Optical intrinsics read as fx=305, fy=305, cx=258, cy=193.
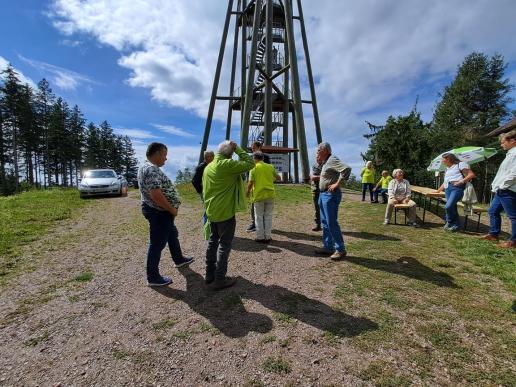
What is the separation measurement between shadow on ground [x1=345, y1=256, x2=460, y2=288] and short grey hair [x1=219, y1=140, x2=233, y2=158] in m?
2.88

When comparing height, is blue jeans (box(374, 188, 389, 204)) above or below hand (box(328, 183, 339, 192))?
below

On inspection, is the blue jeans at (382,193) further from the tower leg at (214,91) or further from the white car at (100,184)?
the white car at (100,184)

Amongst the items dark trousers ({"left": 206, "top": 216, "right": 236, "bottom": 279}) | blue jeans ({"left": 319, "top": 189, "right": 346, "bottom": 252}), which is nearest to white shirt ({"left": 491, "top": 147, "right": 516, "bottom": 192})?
blue jeans ({"left": 319, "top": 189, "right": 346, "bottom": 252})

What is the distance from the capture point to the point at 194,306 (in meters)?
3.81

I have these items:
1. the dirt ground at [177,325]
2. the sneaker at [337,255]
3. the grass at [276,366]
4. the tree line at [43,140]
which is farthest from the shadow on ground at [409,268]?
the tree line at [43,140]

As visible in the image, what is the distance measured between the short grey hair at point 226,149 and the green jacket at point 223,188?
0.05 m

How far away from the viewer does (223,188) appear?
4141 mm

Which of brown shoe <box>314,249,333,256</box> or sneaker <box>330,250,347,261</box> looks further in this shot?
brown shoe <box>314,249,333,256</box>

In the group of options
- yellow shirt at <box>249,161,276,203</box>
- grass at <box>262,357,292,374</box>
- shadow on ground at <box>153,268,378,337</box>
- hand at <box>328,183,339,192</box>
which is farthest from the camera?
yellow shirt at <box>249,161,276,203</box>

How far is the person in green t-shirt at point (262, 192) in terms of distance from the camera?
245 inches

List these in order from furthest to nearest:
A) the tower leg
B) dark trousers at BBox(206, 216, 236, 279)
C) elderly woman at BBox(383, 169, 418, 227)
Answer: the tower leg < elderly woman at BBox(383, 169, 418, 227) < dark trousers at BBox(206, 216, 236, 279)

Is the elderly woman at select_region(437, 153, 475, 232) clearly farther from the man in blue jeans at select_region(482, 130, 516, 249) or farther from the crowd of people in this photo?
the man in blue jeans at select_region(482, 130, 516, 249)

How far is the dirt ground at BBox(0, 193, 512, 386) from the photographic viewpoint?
265 cm

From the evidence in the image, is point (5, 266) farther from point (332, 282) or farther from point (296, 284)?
point (332, 282)
